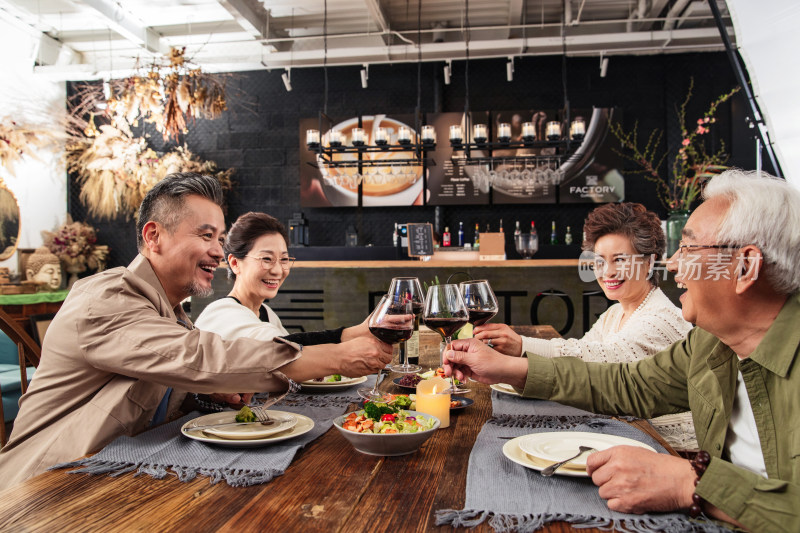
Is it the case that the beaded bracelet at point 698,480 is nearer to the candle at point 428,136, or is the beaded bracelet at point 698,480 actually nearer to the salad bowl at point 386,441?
the salad bowl at point 386,441

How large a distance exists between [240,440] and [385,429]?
11.9 inches

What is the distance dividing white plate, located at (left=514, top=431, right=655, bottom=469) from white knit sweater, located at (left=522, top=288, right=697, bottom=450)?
0.66m

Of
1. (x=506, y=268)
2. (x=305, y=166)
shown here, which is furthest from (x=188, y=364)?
(x=305, y=166)

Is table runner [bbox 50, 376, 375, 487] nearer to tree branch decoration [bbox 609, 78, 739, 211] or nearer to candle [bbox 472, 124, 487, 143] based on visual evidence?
candle [bbox 472, 124, 487, 143]

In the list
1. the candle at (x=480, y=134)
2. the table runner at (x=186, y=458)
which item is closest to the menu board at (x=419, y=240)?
the candle at (x=480, y=134)

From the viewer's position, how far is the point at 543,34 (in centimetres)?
746

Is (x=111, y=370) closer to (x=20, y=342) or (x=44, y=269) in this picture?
(x=20, y=342)

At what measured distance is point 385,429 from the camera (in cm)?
123

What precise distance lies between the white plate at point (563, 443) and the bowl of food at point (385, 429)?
200 mm

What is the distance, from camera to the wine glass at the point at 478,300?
1.60 metres

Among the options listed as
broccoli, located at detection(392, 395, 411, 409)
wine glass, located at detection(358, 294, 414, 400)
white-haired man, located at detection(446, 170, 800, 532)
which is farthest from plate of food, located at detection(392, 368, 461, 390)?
white-haired man, located at detection(446, 170, 800, 532)

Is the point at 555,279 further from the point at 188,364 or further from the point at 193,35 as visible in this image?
the point at 193,35

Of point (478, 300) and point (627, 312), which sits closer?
point (478, 300)

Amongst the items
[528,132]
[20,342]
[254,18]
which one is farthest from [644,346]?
[254,18]
